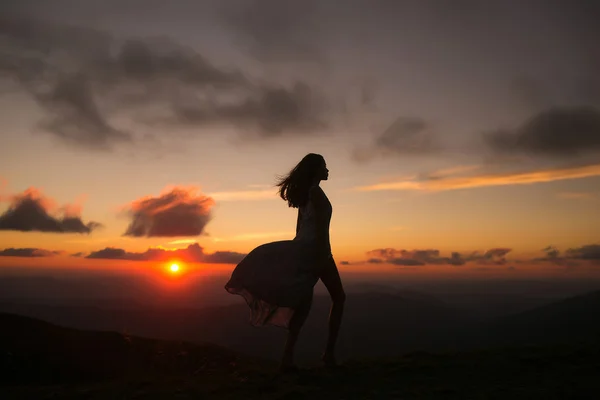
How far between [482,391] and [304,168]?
12.6 ft

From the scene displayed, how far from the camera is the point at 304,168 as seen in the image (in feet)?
25.6

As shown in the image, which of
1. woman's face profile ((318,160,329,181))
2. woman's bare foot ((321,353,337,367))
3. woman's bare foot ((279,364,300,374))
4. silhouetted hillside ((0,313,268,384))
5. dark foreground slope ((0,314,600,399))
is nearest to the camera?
dark foreground slope ((0,314,600,399))

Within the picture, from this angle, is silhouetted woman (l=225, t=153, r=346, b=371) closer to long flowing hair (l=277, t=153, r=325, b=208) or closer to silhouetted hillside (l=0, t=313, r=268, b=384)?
long flowing hair (l=277, t=153, r=325, b=208)

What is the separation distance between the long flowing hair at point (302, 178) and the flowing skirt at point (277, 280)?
67cm

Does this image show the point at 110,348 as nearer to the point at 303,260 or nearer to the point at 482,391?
the point at 303,260

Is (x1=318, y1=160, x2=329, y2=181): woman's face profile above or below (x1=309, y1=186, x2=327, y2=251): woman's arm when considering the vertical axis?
above

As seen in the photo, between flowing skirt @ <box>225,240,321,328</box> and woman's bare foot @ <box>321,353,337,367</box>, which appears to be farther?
woman's bare foot @ <box>321,353,337,367</box>

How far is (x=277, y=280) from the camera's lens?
7.45 meters

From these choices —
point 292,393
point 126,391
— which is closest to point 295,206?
point 292,393

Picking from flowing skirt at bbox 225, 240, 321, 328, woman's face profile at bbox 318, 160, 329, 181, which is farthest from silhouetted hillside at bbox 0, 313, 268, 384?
woman's face profile at bbox 318, 160, 329, 181

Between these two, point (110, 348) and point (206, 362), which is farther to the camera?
point (110, 348)

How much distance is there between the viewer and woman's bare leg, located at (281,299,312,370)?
24.3 ft

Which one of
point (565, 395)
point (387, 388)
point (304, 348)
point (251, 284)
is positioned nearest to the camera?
point (565, 395)

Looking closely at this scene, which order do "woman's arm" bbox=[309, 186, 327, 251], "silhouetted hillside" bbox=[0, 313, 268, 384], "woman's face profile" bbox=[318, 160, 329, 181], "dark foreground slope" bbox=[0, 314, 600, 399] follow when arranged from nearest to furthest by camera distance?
"dark foreground slope" bbox=[0, 314, 600, 399] → "woman's arm" bbox=[309, 186, 327, 251] → "woman's face profile" bbox=[318, 160, 329, 181] → "silhouetted hillside" bbox=[0, 313, 268, 384]
